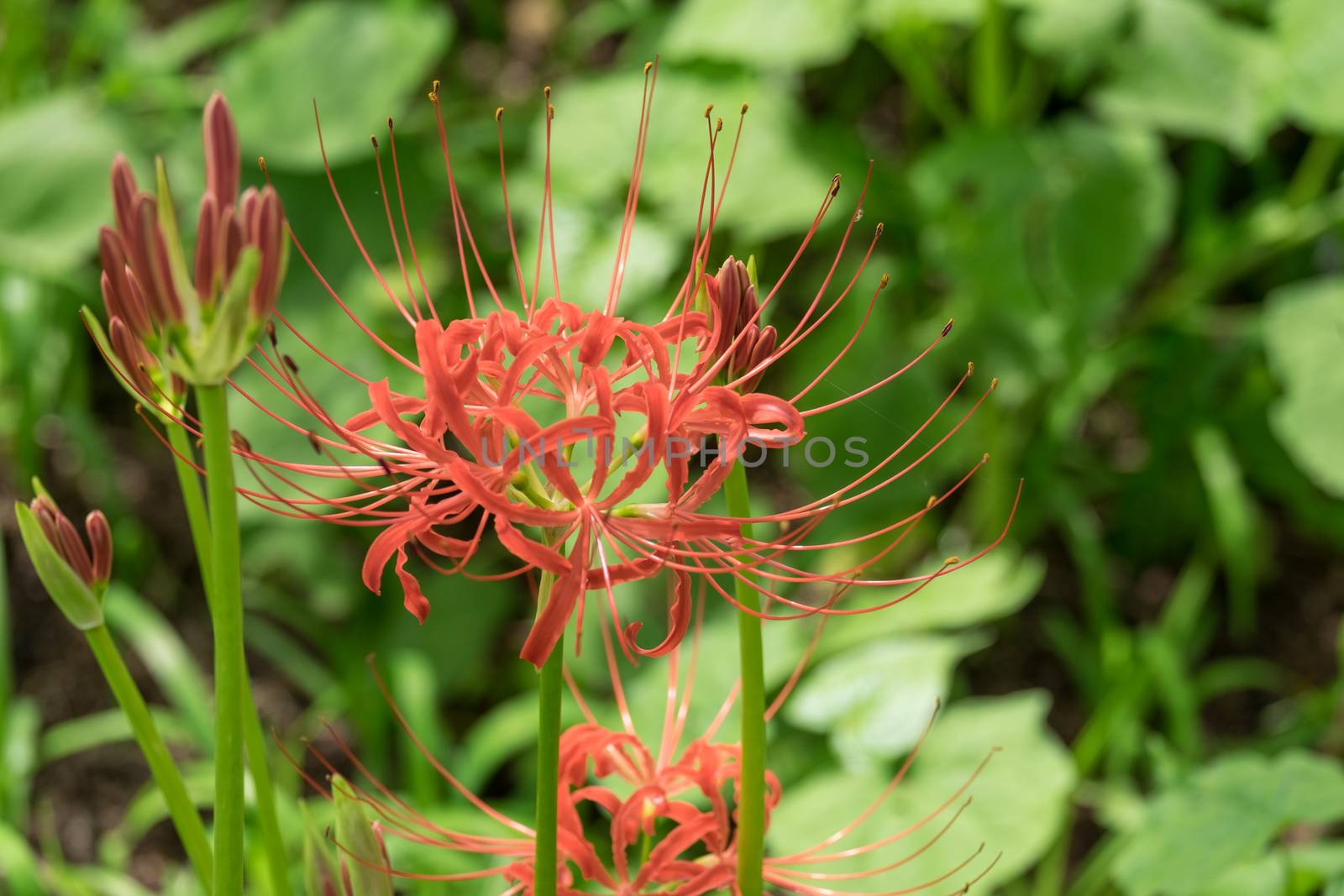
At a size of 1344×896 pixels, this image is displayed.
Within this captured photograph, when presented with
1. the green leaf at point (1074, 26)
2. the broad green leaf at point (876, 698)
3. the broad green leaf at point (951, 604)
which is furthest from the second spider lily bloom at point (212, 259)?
the green leaf at point (1074, 26)

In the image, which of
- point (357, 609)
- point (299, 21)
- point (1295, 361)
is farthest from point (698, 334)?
point (299, 21)

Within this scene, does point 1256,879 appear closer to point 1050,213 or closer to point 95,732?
point 1050,213

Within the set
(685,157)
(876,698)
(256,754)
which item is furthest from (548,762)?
(685,157)

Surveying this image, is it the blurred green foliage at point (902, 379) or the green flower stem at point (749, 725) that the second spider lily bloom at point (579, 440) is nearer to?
the green flower stem at point (749, 725)

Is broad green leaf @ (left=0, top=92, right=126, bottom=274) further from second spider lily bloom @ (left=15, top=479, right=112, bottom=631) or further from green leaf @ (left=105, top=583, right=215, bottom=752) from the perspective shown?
second spider lily bloom @ (left=15, top=479, right=112, bottom=631)

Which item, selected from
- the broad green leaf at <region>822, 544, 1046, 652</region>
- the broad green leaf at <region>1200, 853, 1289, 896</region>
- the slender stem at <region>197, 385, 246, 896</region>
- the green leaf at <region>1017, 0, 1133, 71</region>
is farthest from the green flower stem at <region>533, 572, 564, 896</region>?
the green leaf at <region>1017, 0, 1133, 71</region>
